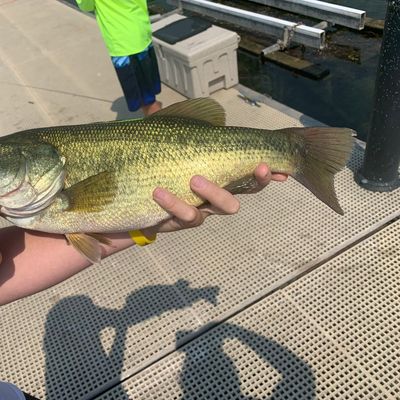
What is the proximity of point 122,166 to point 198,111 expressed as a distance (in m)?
0.50

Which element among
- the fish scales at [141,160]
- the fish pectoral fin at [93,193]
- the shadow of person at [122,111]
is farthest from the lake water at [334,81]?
the fish pectoral fin at [93,193]

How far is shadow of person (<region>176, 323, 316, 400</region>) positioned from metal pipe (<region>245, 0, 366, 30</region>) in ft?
20.2

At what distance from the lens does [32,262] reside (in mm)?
2051

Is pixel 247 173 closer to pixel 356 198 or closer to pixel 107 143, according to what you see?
pixel 107 143

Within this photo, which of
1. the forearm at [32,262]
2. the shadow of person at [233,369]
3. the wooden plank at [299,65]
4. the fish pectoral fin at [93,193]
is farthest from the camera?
the wooden plank at [299,65]

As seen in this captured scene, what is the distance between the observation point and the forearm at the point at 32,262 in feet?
6.54

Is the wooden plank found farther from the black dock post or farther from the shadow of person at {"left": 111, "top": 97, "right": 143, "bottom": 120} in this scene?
the black dock post

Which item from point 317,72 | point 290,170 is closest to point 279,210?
point 290,170

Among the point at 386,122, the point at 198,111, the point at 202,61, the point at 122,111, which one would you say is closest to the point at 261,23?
the point at 202,61

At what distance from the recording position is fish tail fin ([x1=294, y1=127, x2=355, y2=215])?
2086mm

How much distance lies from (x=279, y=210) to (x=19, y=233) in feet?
6.97

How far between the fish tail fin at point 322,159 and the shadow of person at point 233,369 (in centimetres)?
107

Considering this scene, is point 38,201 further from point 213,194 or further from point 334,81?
point 334,81

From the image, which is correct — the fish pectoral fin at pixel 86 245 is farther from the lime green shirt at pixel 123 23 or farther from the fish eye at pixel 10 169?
the lime green shirt at pixel 123 23
